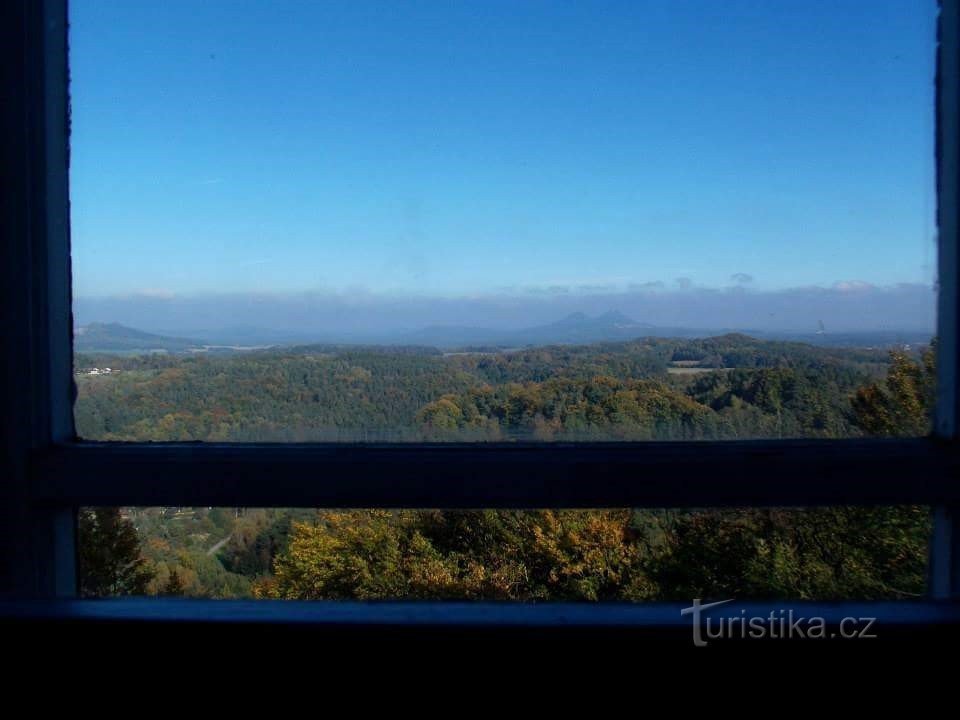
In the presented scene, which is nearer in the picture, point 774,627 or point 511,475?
point 774,627

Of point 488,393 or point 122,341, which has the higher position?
point 122,341

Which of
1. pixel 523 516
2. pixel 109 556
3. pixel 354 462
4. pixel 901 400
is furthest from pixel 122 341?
pixel 901 400

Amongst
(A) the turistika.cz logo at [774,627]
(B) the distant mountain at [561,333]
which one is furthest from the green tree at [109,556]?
(A) the turistika.cz logo at [774,627]

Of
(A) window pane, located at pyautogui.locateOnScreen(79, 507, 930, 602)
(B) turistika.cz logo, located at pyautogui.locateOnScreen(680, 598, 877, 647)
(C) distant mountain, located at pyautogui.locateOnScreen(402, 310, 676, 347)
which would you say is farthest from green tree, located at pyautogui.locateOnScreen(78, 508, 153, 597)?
(B) turistika.cz logo, located at pyautogui.locateOnScreen(680, 598, 877, 647)

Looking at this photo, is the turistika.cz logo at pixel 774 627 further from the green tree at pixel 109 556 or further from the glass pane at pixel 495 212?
the green tree at pixel 109 556

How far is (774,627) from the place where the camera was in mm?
829

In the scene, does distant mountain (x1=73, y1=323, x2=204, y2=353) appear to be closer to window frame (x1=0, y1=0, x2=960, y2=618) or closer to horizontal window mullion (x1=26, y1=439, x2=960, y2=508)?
window frame (x1=0, y1=0, x2=960, y2=618)

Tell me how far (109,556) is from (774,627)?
112cm

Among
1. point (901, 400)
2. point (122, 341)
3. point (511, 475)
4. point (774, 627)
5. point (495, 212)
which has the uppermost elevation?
point (495, 212)

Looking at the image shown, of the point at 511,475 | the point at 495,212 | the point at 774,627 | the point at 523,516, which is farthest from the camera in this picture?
the point at 495,212

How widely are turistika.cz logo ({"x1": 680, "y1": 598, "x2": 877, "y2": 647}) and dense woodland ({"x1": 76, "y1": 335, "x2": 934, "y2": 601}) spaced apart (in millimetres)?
210

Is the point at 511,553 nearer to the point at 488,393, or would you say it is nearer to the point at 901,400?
the point at 488,393

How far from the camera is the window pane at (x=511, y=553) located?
3.39 ft

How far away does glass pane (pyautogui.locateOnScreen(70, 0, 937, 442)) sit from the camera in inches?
42.5
